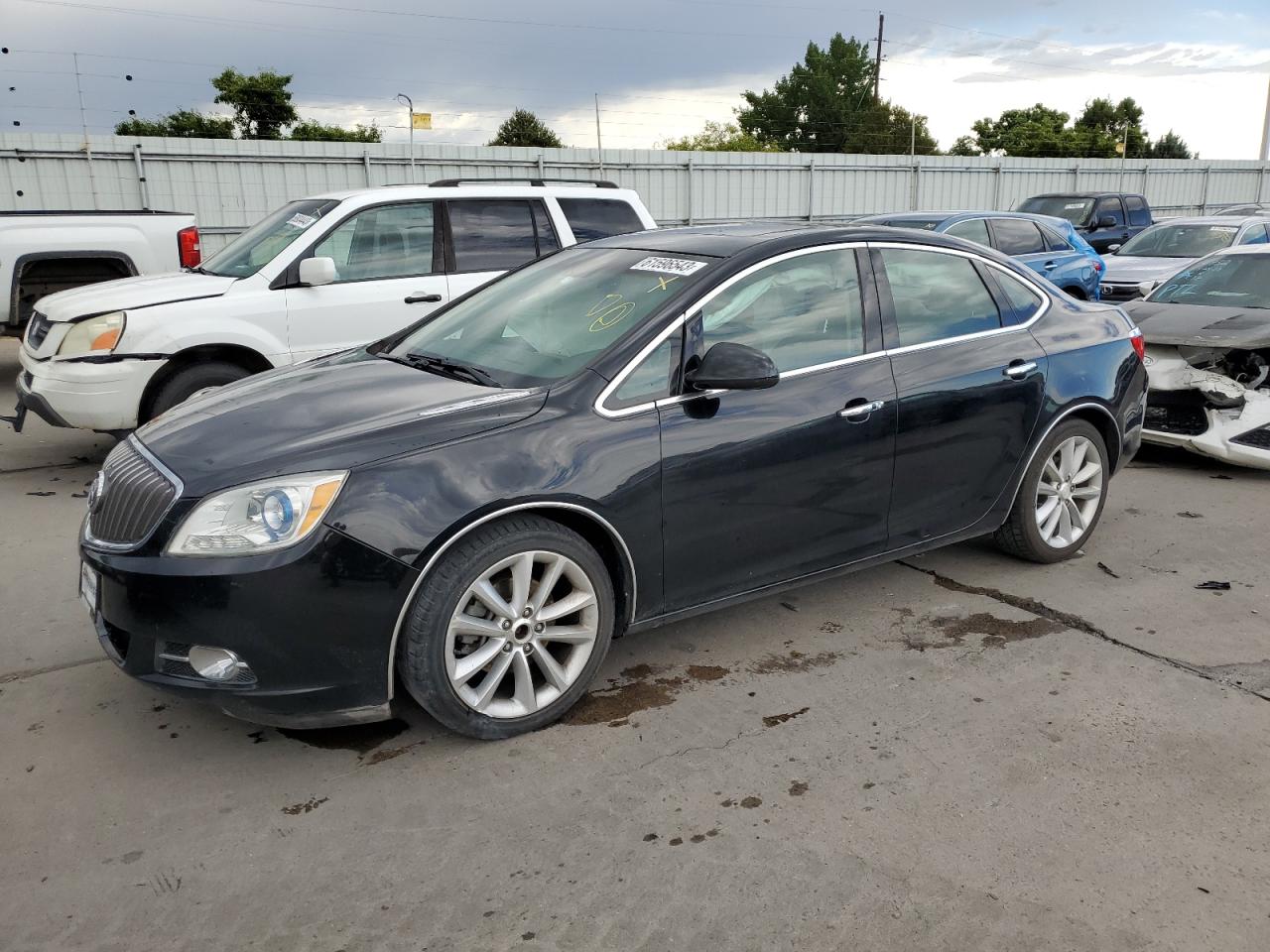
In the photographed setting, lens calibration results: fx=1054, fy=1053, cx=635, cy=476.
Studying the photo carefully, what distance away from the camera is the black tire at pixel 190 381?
266 inches

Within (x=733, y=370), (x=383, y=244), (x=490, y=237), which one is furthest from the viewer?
(x=490, y=237)

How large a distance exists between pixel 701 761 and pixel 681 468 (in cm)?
100

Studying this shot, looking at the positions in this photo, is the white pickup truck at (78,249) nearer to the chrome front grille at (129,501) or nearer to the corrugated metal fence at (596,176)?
the chrome front grille at (129,501)

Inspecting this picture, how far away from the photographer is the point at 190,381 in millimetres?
6816

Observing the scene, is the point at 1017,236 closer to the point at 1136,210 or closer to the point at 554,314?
the point at 1136,210

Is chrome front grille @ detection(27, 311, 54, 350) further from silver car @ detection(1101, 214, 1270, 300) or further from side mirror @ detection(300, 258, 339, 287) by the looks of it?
silver car @ detection(1101, 214, 1270, 300)

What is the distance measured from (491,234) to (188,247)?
147 inches

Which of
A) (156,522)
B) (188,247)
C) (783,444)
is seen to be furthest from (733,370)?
(188,247)

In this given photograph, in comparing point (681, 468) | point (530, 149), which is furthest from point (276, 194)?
point (681, 468)

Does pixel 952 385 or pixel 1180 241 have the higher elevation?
pixel 1180 241

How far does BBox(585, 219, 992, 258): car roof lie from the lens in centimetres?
419

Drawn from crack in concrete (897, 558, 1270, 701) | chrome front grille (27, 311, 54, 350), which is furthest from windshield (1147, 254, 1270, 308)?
chrome front grille (27, 311, 54, 350)

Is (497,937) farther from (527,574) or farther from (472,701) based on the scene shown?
(527,574)

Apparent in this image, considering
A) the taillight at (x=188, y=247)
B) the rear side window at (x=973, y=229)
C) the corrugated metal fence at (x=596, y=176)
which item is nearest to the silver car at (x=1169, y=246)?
the rear side window at (x=973, y=229)
